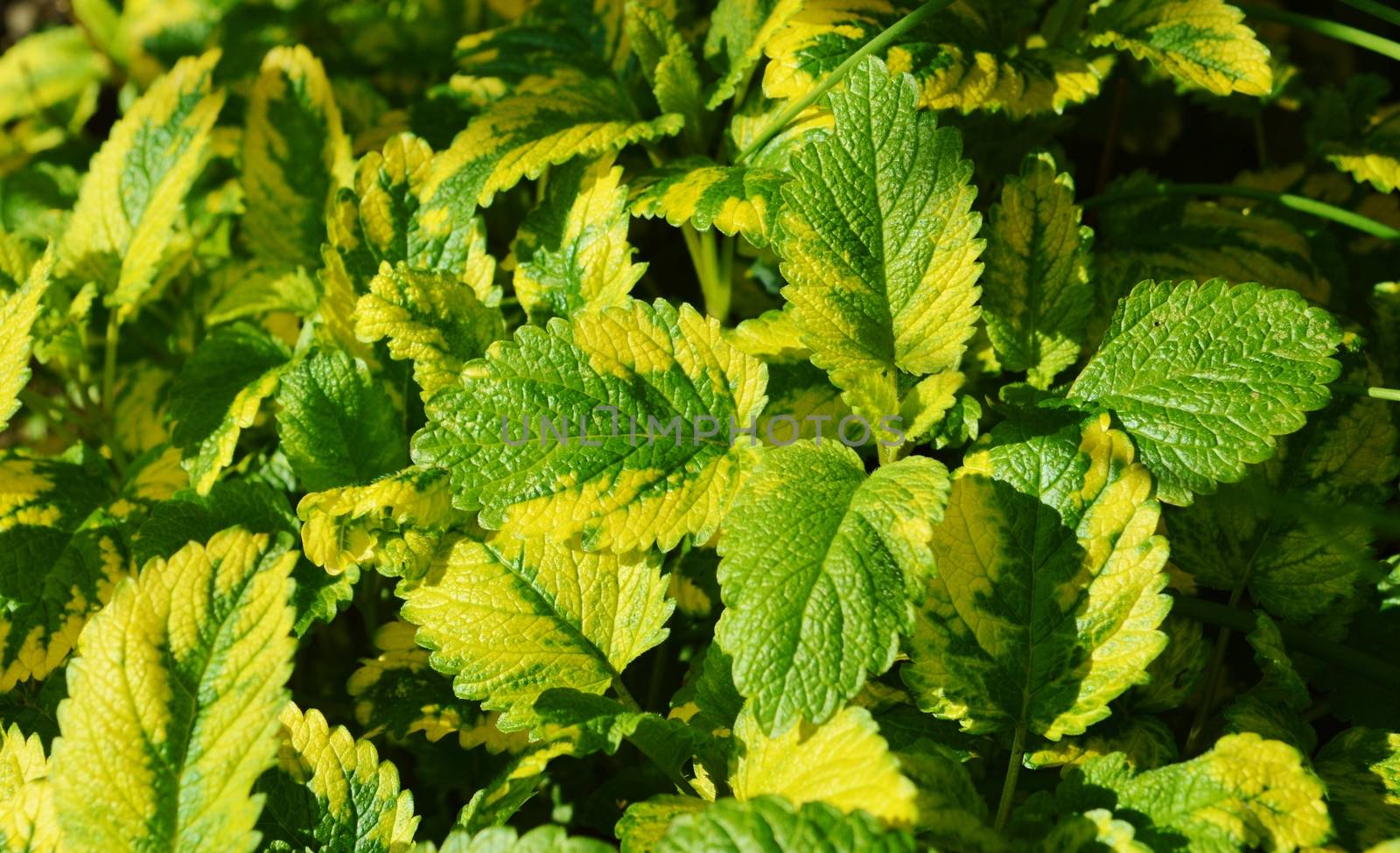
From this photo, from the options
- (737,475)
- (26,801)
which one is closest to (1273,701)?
(737,475)

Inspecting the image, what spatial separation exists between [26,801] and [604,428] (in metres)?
0.68

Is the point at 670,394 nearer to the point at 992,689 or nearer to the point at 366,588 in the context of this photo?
the point at 992,689

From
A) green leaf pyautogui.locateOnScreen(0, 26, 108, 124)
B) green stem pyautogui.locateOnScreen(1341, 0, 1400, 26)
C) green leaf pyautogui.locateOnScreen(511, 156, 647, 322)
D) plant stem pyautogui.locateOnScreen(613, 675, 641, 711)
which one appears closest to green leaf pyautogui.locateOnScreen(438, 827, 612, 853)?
plant stem pyautogui.locateOnScreen(613, 675, 641, 711)

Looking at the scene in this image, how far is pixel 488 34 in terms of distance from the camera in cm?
173

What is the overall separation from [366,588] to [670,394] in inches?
23.6

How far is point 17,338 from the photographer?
1.36m

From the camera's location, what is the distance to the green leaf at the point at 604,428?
1.15 metres

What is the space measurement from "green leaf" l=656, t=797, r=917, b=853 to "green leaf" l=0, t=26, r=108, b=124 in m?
2.23

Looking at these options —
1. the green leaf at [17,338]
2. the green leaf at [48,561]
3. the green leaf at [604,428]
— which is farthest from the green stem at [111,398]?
the green leaf at [604,428]

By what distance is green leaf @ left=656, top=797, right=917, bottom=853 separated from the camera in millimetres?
901

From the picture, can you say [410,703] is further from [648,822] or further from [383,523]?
[648,822]

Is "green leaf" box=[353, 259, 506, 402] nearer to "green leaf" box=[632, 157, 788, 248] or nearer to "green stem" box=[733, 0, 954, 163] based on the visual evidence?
"green leaf" box=[632, 157, 788, 248]

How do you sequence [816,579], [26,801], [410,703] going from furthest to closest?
1. [410,703]
2. [26,801]
3. [816,579]

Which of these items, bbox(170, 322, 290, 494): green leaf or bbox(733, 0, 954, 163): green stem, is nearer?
bbox(733, 0, 954, 163): green stem
